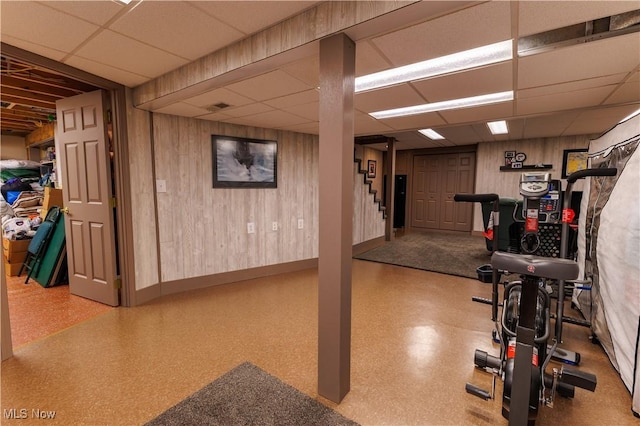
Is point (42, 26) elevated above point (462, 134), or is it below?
below

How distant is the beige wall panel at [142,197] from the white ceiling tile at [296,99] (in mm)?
1470

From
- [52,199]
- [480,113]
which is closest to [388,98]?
[480,113]

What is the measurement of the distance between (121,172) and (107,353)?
1782mm

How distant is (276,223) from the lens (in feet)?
14.6

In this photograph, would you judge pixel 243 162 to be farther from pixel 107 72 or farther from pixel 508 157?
pixel 508 157

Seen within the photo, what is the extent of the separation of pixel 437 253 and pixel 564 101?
3.30 metres

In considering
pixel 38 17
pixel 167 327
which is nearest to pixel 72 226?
pixel 167 327

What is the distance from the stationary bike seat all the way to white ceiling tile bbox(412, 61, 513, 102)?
5.32 ft

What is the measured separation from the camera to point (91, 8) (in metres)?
1.65

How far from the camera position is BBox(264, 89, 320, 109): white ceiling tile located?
2.77 meters

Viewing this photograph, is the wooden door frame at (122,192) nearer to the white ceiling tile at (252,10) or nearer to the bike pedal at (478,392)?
the white ceiling tile at (252,10)

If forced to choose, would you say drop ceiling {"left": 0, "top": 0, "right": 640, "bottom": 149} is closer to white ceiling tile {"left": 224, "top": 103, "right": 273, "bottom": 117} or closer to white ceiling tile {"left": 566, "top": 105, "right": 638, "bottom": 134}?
white ceiling tile {"left": 224, "top": 103, "right": 273, "bottom": 117}

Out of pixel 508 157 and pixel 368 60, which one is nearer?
pixel 368 60

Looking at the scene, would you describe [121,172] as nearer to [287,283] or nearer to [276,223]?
[276,223]
